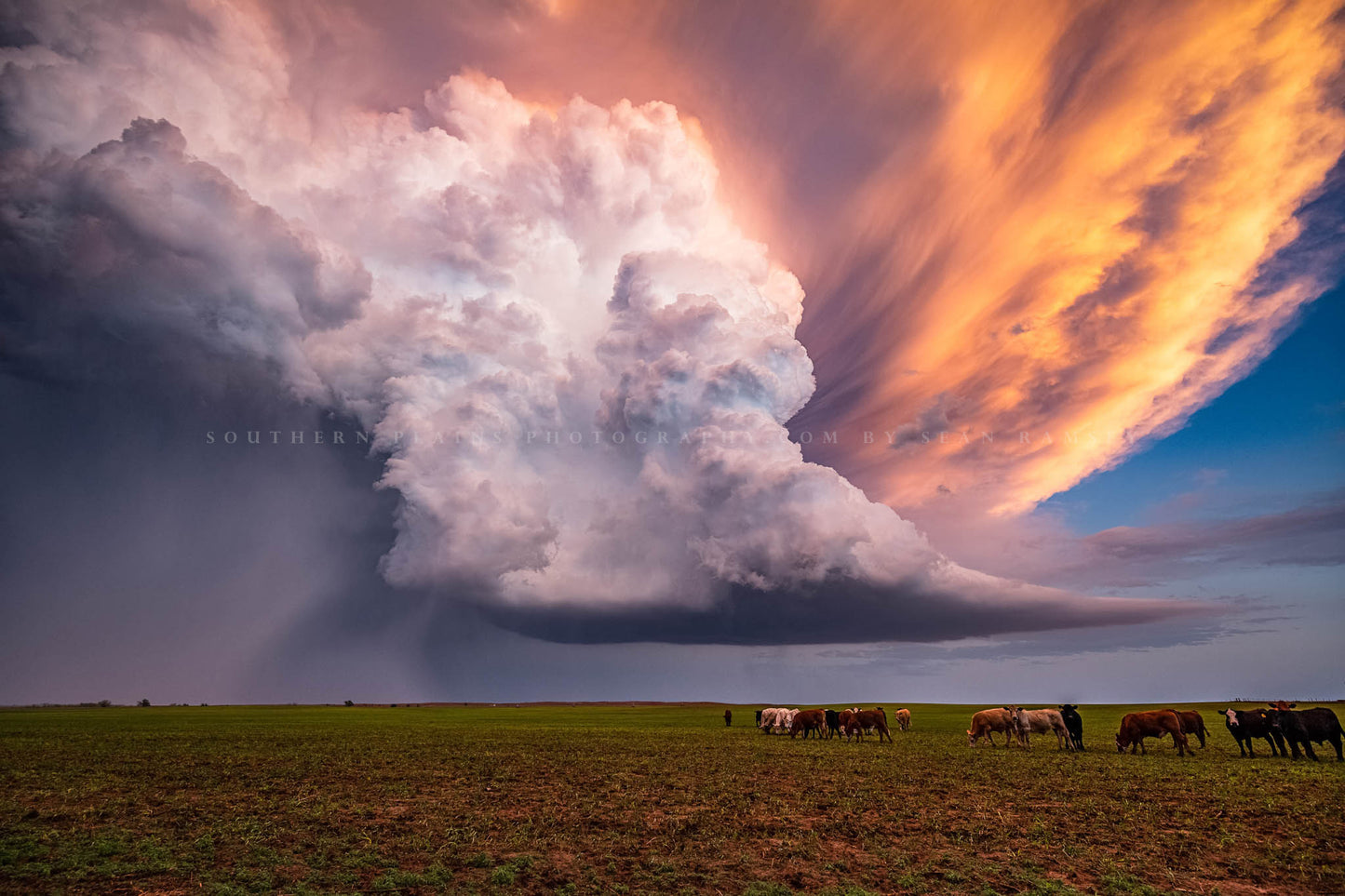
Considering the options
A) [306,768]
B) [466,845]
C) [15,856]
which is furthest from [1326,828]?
[306,768]

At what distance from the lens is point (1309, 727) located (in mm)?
30328

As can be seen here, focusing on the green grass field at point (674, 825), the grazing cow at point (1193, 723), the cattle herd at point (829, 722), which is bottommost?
the cattle herd at point (829, 722)

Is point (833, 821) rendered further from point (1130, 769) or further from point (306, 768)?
point (306, 768)

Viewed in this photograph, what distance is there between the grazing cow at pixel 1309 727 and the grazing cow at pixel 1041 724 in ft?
29.7

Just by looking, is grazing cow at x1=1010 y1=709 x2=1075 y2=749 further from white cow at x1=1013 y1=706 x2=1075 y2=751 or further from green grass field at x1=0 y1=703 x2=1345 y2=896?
green grass field at x1=0 y1=703 x2=1345 y2=896

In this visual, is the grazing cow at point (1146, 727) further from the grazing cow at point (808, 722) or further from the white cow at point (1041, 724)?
the grazing cow at point (808, 722)

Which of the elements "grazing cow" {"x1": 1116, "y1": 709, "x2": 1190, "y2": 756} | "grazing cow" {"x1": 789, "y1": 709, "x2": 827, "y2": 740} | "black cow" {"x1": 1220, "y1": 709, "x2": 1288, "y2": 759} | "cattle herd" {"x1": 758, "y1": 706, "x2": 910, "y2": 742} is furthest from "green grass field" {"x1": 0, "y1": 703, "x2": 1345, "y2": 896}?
"grazing cow" {"x1": 789, "y1": 709, "x2": 827, "y2": 740}

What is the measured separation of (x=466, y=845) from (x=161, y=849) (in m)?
6.55

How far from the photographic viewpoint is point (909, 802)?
20.2 metres

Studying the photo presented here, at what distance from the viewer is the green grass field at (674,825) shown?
13.1 m

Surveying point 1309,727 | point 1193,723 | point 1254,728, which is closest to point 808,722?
point 1193,723

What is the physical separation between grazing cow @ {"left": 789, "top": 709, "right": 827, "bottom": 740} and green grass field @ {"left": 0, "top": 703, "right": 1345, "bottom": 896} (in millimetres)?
17100

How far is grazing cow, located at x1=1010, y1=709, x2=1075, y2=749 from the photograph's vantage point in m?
36.3

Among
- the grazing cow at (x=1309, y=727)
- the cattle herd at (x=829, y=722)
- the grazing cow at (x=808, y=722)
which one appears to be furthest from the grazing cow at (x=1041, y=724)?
the grazing cow at (x=808, y=722)
